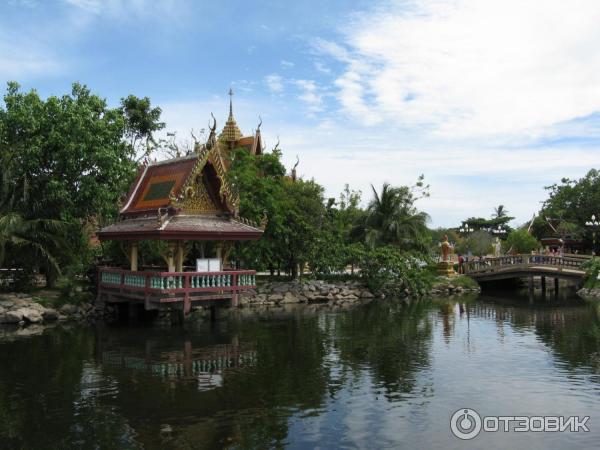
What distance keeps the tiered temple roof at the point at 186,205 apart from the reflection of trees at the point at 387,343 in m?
6.45

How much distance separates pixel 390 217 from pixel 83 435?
115ft

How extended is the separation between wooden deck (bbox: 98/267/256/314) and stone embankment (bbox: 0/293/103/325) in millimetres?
1704

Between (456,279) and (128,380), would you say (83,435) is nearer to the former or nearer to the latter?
(128,380)

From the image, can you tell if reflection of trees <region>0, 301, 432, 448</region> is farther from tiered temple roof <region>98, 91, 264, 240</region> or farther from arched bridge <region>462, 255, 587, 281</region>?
arched bridge <region>462, 255, 587, 281</region>

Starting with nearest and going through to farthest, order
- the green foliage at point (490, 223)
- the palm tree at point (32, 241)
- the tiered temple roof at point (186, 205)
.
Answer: the tiered temple roof at point (186, 205) < the palm tree at point (32, 241) < the green foliage at point (490, 223)

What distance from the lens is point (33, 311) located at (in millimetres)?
25422

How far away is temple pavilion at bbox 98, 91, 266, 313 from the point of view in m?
23.3

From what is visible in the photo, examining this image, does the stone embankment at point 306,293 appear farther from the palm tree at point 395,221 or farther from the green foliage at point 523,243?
the green foliage at point 523,243

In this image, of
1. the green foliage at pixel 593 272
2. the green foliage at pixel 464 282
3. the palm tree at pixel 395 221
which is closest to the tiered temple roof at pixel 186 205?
the green foliage at pixel 593 272

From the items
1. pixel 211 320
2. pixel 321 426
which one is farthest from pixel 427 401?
pixel 211 320

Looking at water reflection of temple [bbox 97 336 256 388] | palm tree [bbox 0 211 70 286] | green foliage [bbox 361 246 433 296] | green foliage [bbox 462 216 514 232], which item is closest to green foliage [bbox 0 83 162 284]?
palm tree [bbox 0 211 70 286]

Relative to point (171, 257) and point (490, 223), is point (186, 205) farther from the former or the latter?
point (490, 223)

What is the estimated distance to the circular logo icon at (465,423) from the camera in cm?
1170

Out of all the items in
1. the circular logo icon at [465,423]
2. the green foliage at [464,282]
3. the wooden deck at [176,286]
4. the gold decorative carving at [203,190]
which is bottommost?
the circular logo icon at [465,423]
